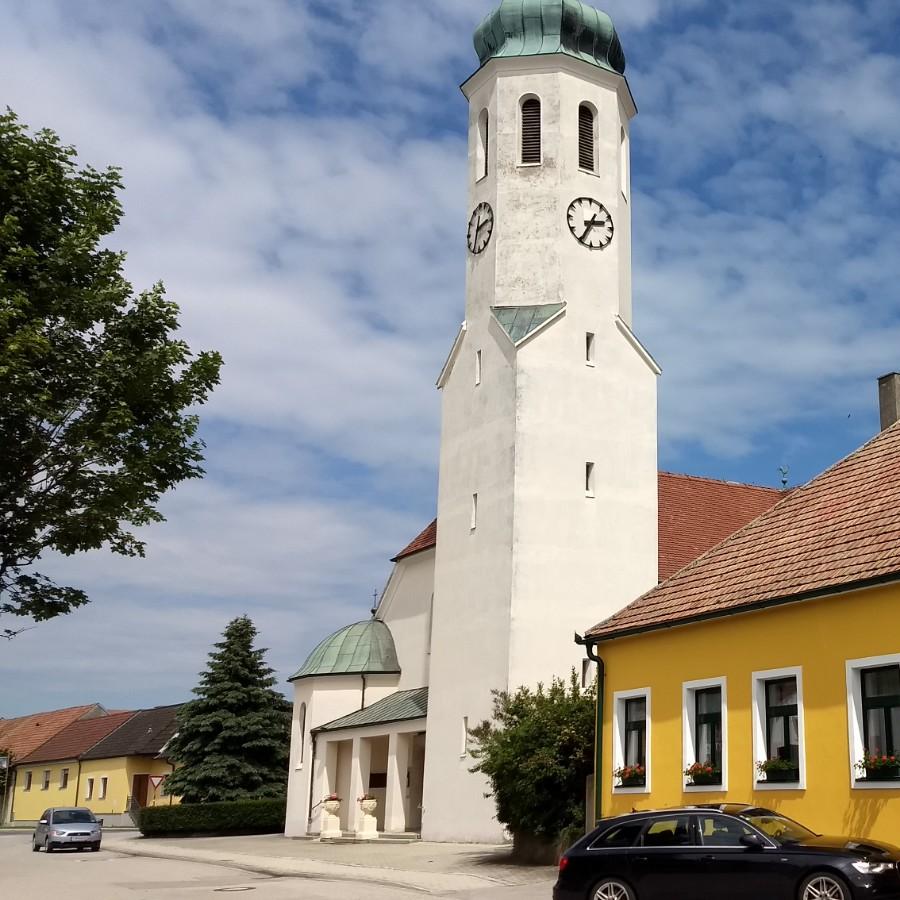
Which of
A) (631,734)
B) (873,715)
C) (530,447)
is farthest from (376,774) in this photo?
(873,715)

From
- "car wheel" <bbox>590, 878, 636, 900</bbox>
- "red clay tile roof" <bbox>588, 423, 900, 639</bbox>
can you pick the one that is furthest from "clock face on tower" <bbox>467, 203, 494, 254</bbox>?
"car wheel" <bbox>590, 878, 636, 900</bbox>

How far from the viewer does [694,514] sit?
124 ft

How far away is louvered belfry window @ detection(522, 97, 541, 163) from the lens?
34969 millimetres

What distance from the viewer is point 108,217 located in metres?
18.6

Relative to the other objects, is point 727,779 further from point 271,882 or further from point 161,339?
point 161,339

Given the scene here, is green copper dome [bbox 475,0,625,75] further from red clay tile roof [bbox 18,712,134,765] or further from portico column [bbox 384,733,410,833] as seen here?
red clay tile roof [bbox 18,712,134,765]

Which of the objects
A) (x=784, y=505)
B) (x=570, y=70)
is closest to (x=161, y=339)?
(x=784, y=505)

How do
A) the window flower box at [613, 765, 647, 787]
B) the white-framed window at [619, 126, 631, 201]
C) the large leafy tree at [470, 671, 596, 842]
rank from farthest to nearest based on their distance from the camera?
1. the white-framed window at [619, 126, 631, 201]
2. the large leafy tree at [470, 671, 596, 842]
3. the window flower box at [613, 765, 647, 787]

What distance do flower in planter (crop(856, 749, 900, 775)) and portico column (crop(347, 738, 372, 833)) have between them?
75.7 feet

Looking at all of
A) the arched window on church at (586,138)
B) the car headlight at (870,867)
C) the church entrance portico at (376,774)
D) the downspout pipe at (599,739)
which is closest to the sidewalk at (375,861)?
the downspout pipe at (599,739)

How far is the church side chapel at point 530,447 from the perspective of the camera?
3125cm

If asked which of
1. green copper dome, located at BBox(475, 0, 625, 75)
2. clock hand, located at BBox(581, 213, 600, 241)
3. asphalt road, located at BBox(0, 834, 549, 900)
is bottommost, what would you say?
asphalt road, located at BBox(0, 834, 549, 900)

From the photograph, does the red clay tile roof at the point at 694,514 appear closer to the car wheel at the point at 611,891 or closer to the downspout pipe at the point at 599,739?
the downspout pipe at the point at 599,739

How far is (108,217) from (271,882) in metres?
11.2
